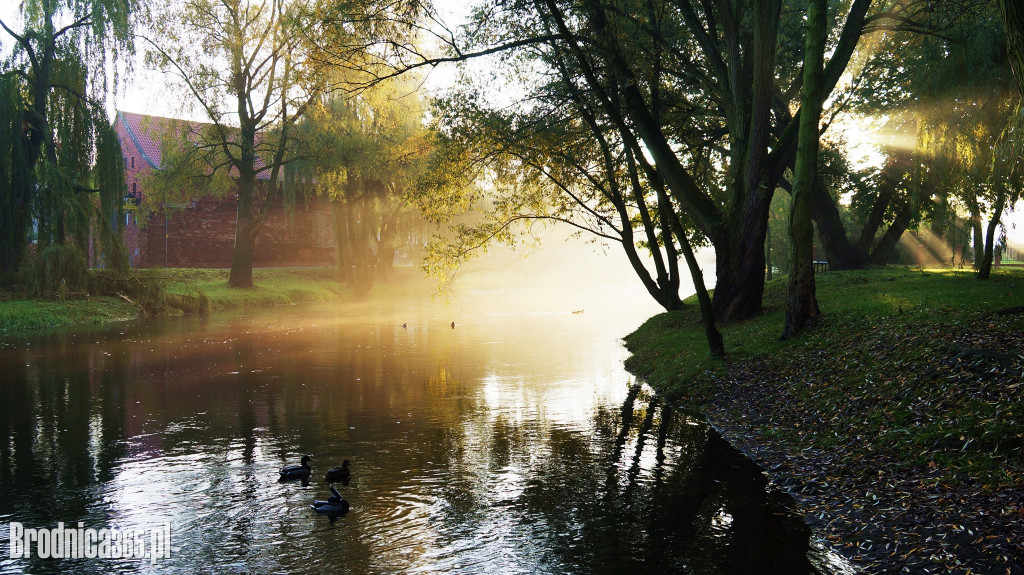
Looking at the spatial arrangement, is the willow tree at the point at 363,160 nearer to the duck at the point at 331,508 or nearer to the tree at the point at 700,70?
the tree at the point at 700,70

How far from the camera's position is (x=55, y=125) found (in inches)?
1227

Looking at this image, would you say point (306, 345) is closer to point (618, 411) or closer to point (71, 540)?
point (618, 411)

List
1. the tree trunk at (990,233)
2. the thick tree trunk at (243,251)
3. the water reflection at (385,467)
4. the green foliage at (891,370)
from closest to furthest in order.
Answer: the water reflection at (385,467) < the green foliage at (891,370) < the tree trunk at (990,233) < the thick tree trunk at (243,251)

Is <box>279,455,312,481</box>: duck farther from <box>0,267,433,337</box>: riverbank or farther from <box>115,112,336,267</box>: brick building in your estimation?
<box>115,112,336,267</box>: brick building

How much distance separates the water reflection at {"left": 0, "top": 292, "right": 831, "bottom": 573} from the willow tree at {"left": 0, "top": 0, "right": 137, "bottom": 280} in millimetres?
10334

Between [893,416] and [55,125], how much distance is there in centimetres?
3420

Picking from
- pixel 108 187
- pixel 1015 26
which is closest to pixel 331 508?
pixel 1015 26

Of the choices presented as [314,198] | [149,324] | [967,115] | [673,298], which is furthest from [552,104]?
[314,198]

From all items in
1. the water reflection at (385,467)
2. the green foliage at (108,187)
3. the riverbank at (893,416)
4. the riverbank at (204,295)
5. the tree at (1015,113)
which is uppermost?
the green foliage at (108,187)

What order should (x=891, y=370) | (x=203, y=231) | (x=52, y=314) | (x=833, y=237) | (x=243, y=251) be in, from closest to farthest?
(x=891, y=370) < (x=833, y=237) < (x=52, y=314) < (x=243, y=251) < (x=203, y=231)

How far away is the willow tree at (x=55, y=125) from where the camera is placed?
99.3 ft

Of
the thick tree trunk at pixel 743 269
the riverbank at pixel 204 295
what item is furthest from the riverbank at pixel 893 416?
the riverbank at pixel 204 295

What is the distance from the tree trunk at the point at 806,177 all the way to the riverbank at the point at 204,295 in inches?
1105

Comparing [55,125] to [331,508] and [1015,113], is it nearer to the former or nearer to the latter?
[331,508]
